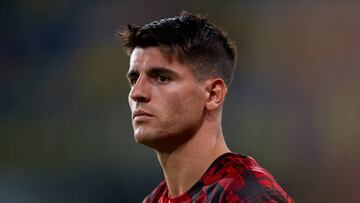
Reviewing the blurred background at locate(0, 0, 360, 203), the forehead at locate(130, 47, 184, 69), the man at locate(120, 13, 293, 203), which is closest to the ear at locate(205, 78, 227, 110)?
the man at locate(120, 13, 293, 203)

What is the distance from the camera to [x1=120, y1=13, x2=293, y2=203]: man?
6.40 ft

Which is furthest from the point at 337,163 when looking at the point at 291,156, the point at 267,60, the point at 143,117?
the point at 143,117

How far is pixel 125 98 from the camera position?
15.7 ft

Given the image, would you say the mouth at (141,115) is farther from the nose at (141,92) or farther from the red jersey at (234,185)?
the red jersey at (234,185)

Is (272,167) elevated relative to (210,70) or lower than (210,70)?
lower

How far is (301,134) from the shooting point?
4527 millimetres

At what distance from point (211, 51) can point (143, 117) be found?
35 cm

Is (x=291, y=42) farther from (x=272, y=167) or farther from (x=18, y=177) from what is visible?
(x=18, y=177)

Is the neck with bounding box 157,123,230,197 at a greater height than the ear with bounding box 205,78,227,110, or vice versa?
the ear with bounding box 205,78,227,110

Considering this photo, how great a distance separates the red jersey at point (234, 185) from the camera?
1696 mm

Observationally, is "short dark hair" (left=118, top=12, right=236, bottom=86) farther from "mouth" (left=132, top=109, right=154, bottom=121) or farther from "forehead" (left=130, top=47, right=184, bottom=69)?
A: "mouth" (left=132, top=109, right=154, bottom=121)

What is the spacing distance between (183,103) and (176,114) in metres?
0.04

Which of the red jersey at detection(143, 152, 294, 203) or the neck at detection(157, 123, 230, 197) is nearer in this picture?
the red jersey at detection(143, 152, 294, 203)

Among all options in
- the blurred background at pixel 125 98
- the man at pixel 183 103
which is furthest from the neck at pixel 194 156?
the blurred background at pixel 125 98
